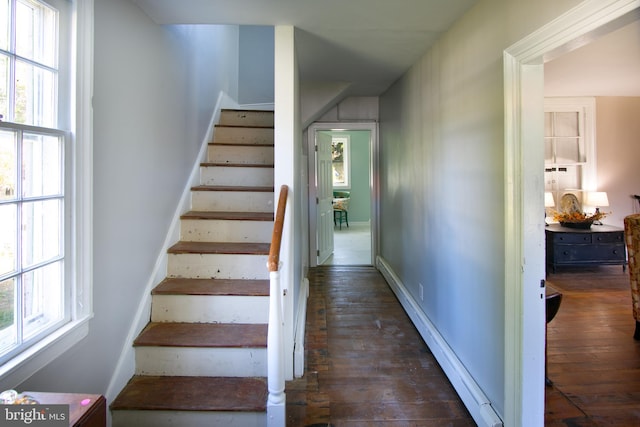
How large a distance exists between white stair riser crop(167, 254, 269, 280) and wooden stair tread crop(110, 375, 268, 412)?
66cm

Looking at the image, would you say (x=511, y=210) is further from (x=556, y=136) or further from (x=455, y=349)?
(x=556, y=136)

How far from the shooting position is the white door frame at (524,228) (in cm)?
146

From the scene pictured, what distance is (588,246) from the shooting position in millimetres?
4180

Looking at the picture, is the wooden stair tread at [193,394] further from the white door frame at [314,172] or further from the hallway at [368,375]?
the white door frame at [314,172]

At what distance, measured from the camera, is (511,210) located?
1.51m

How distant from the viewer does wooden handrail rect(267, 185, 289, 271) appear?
1570 mm

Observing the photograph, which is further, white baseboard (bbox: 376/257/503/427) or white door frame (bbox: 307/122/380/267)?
white door frame (bbox: 307/122/380/267)

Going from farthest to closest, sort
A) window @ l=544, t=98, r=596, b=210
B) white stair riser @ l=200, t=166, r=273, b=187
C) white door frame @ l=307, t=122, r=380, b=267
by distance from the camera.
A: 1. white door frame @ l=307, t=122, r=380, b=267
2. window @ l=544, t=98, r=596, b=210
3. white stair riser @ l=200, t=166, r=273, b=187

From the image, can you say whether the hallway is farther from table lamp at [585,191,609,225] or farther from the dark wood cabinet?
table lamp at [585,191,609,225]

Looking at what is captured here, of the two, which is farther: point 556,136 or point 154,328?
point 556,136

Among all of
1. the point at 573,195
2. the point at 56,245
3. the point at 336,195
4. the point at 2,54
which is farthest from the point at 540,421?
the point at 336,195

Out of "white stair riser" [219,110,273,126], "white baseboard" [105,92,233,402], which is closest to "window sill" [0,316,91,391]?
"white baseboard" [105,92,233,402]

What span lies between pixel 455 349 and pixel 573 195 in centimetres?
342

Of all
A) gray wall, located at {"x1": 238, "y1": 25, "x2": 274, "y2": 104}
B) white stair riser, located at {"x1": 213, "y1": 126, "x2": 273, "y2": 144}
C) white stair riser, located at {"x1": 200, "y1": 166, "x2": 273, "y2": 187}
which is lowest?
white stair riser, located at {"x1": 200, "y1": 166, "x2": 273, "y2": 187}
